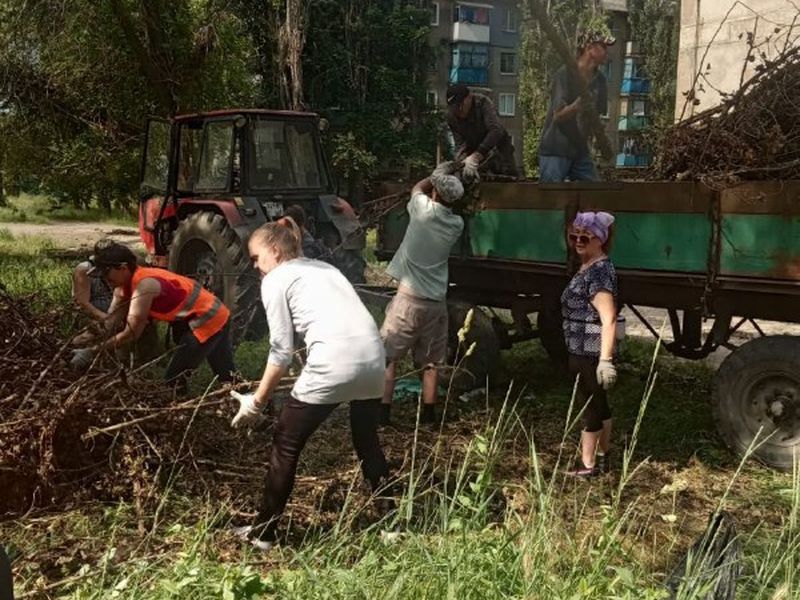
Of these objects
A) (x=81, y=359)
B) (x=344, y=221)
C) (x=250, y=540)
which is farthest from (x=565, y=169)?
(x=250, y=540)

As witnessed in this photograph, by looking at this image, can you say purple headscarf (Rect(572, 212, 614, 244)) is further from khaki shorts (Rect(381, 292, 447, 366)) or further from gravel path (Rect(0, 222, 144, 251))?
gravel path (Rect(0, 222, 144, 251))

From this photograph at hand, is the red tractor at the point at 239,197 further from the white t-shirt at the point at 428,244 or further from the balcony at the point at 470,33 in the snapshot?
the balcony at the point at 470,33

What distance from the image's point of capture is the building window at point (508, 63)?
4078 centimetres

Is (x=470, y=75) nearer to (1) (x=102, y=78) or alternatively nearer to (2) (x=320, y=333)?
(1) (x=102, y=78)

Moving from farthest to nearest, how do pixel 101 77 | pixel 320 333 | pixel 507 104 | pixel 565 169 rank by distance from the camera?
pixel 507 104, pixel 101 77, pixel 565 169, pixel 320 333

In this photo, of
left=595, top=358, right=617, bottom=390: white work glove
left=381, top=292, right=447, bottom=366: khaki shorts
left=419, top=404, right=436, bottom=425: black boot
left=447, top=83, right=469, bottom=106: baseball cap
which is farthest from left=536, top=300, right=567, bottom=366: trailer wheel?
left=595, top=358, right=617, bottom=390: white work glove

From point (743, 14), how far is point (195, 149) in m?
8.11

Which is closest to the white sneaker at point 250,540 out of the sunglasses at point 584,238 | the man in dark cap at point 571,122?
the sunglasses at point 584,238

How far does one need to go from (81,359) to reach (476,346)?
2869mm

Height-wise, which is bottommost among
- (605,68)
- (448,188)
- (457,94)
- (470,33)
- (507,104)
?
(448,188)

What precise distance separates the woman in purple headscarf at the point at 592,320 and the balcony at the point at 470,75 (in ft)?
112

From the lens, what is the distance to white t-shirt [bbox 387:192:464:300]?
5273 millimetres

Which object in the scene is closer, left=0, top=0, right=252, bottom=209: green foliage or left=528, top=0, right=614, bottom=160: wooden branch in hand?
left=528, top=0, right=614, bottom=160: wooden branch in hand

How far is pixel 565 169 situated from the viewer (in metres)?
6.06
